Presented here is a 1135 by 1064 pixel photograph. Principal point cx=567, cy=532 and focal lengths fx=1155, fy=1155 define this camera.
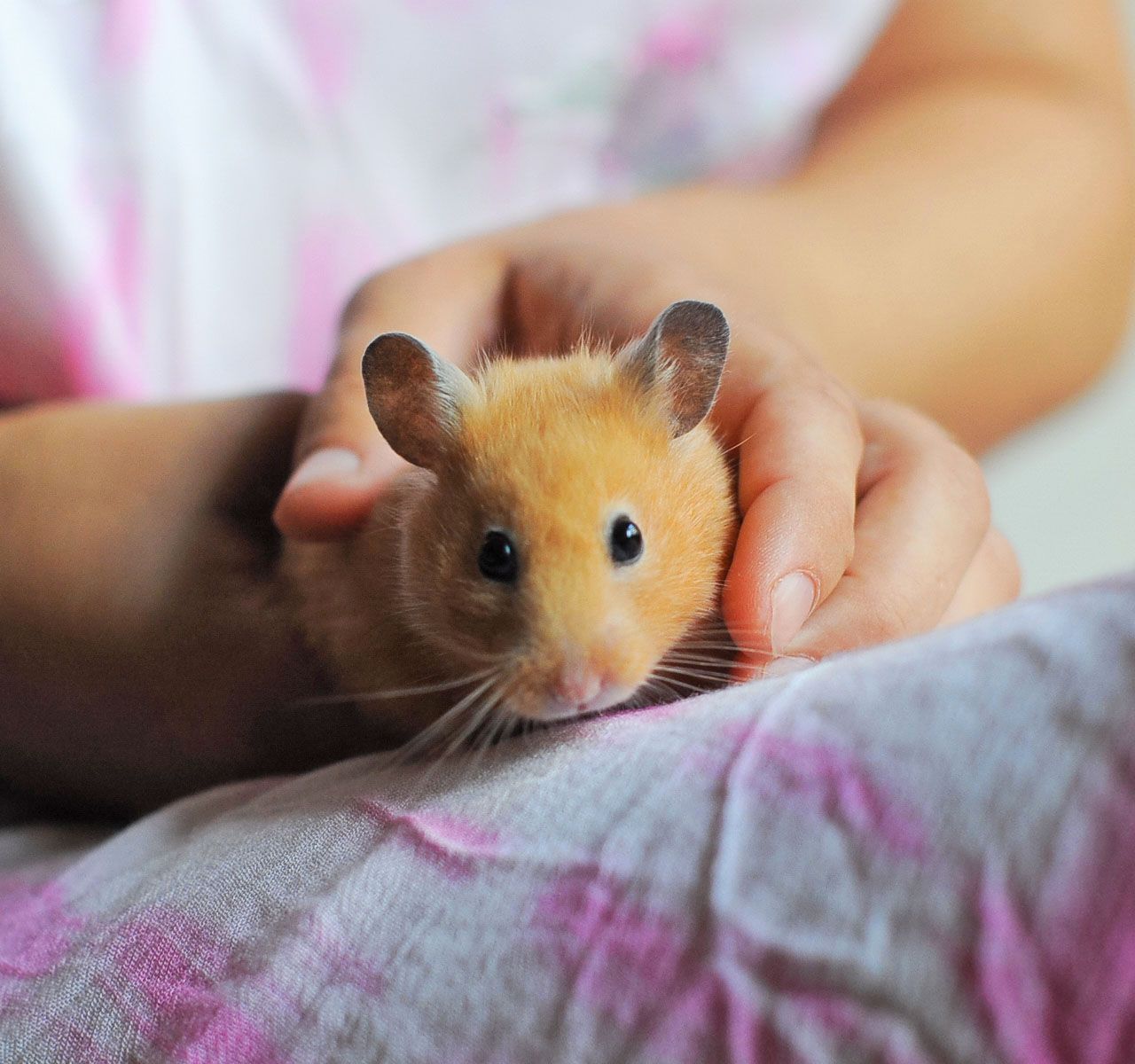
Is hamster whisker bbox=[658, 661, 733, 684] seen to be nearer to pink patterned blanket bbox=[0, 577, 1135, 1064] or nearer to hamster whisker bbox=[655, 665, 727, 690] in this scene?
hamster whisker bbox=[655, 665, 727, 690]

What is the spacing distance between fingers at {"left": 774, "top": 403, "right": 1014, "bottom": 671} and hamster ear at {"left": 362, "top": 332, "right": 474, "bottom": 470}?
46 cm

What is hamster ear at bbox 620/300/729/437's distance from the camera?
1222mm

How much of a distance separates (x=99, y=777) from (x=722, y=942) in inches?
49.5


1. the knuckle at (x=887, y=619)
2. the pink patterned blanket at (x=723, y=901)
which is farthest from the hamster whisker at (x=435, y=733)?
the knuckle at (x=887, y=619)

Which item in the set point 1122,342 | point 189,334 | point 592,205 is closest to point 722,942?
point 592,205

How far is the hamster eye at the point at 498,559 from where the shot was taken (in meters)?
1.23

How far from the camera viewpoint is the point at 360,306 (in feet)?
5.62

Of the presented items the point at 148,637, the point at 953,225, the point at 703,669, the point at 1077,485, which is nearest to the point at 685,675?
the point at 703,669

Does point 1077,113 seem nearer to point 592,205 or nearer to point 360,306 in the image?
point 592,205

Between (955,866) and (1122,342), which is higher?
(955,866)

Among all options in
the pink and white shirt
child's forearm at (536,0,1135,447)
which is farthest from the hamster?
the pink and white shirt

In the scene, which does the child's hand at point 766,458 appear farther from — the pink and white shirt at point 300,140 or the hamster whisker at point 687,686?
the pink and white shirt at point 300,140

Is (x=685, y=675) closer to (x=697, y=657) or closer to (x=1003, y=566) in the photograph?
(x=697, y=657)

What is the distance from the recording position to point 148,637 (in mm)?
1681
